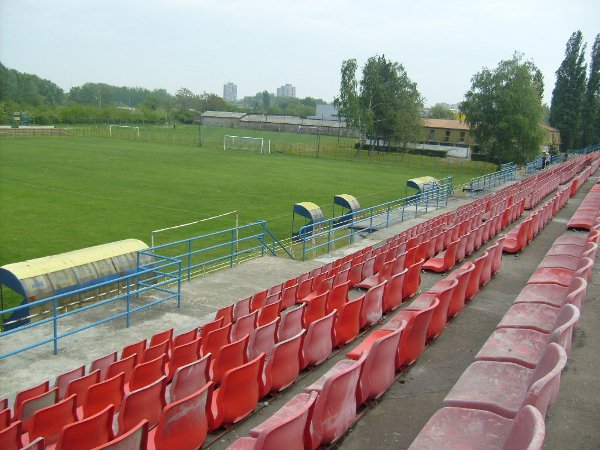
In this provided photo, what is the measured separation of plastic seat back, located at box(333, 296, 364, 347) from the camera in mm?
6735

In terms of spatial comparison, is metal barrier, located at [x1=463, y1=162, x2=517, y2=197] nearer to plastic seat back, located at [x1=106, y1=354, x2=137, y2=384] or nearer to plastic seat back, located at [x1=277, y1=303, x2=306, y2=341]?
plastic seat back, located at [x1=277, y1=303, x2=306, y2=341]

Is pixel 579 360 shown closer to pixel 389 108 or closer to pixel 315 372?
pixel 315 372

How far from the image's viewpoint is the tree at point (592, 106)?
232ft

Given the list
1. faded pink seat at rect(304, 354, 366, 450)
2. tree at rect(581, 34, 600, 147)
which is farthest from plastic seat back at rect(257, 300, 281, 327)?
tree at rect(581, 34, 600, 147)

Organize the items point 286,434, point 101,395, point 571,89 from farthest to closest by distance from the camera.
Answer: point 571,89 → point 101,395 → point 286,434

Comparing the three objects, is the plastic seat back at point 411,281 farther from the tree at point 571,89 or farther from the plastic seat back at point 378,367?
the tree at point 571,89

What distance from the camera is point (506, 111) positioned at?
5047 centimetres

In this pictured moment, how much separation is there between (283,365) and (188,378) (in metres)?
0.95

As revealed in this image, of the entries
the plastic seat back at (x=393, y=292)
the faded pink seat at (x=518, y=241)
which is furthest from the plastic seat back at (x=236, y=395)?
the faded pink seat at (x=518, y=241)

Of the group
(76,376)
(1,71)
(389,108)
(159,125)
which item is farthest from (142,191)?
(1,71)

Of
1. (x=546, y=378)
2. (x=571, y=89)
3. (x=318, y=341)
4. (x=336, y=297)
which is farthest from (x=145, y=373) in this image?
(x=571, y=89)

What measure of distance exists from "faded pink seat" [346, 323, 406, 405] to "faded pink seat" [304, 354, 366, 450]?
276 mm

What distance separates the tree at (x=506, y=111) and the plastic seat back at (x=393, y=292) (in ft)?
150

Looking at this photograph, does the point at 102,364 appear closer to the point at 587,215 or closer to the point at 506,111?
the point at 587,215
